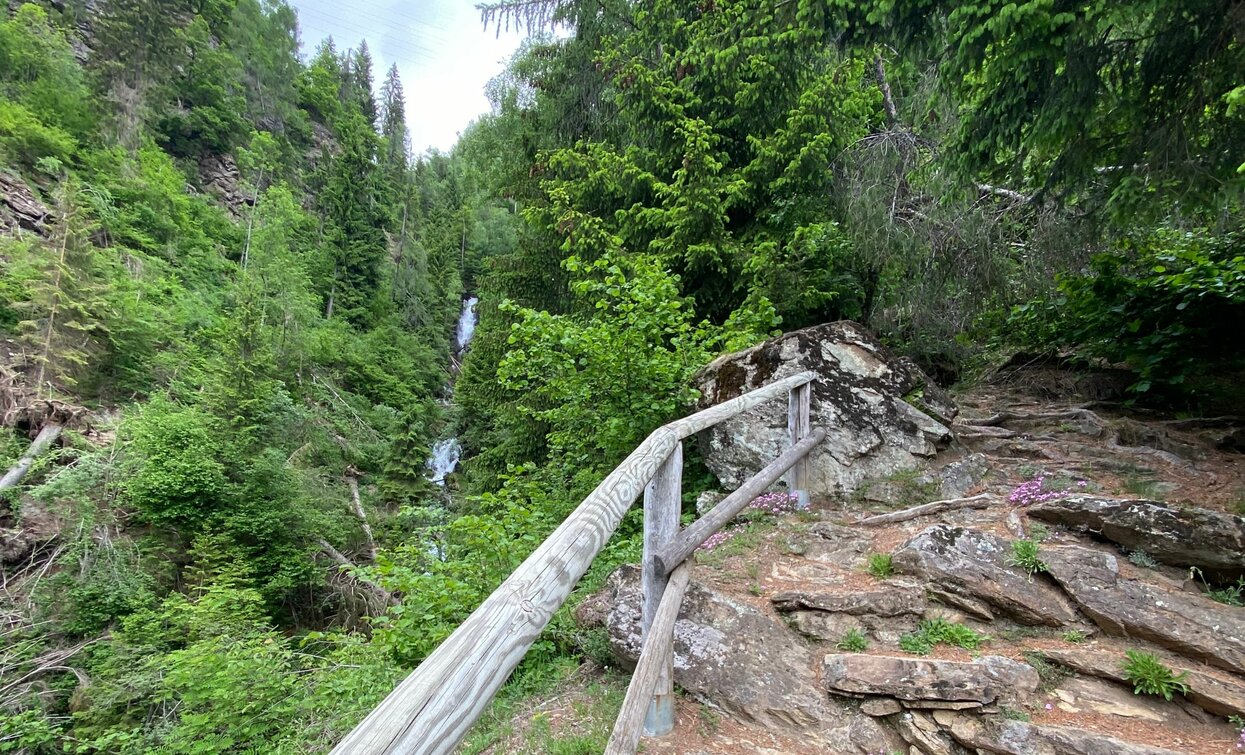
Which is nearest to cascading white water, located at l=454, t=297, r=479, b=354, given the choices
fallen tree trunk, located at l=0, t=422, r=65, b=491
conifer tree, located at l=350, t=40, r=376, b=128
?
fallen tree trunk, located at l=0, t=422, r=65, b=491

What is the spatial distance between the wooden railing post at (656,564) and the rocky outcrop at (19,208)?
2371cm

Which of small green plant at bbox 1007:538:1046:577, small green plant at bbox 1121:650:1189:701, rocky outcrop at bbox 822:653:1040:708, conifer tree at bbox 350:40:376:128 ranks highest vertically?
conifer tree at bbox 350:40:376:128

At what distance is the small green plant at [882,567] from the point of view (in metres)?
3.14

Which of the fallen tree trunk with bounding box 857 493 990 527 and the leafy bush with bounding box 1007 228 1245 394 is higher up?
the leafy bush with bounding box 1007 228 1245 394

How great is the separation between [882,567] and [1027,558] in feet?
2.40

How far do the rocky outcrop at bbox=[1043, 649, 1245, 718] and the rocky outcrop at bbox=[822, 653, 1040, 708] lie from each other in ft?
0.78

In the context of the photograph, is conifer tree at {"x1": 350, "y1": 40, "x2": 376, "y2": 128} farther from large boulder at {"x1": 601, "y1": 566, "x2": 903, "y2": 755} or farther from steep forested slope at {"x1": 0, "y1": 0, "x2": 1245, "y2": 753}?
large boulder at {"x1": 601, "y1": 566, "x2": 903, "y2": 755}

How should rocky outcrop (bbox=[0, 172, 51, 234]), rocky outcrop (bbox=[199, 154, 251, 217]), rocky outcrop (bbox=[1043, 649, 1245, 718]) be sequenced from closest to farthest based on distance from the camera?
1. rocky outcrop (bbox=[1043, 649, 1245, 718])
2. rocky outcrop (bbox=[0, 172, 51, 234])
3. rocky outcrop (bbox=[199, 154, 251, 217])

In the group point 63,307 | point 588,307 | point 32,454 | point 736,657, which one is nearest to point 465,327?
point 63,307

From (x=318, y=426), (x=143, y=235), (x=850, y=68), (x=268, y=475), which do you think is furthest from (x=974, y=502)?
(x=143, y=235)

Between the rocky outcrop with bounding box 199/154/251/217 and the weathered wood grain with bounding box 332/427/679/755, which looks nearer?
the weathered wood grain with bounding box 332/427/679/755

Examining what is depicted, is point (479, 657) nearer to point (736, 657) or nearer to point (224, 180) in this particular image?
point (736, 657)

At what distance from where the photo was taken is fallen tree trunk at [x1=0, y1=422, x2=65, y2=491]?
1111cm

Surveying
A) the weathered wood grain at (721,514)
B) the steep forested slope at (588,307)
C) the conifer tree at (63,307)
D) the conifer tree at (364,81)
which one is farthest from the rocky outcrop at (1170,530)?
the conifer tree at (364,81)
